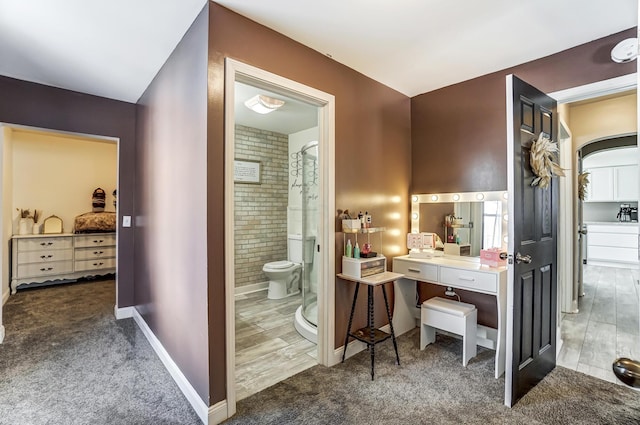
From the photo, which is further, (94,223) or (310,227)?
(94,223)

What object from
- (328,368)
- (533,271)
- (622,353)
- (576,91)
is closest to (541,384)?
(533,271)

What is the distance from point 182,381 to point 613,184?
345 inches

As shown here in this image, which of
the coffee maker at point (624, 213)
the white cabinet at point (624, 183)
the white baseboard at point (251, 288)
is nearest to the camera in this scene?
the white baseboard at point (251, 288)

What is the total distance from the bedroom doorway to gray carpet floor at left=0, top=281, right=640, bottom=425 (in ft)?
7.71

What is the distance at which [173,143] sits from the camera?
7.60 feet

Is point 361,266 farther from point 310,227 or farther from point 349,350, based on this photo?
point 310,227

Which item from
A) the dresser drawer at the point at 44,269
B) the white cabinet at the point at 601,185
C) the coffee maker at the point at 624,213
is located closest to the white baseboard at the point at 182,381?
the dresser drawer at the point at 44,269

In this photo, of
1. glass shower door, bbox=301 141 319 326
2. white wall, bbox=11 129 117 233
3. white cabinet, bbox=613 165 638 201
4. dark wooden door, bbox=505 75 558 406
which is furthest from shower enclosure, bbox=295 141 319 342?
white cabinet, bbox=613 165 638 201

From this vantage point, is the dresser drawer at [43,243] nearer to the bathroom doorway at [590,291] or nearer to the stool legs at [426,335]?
the stool legs at [426,335]

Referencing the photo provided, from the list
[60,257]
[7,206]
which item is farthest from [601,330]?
[7,206]

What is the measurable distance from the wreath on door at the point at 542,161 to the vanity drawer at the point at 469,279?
0.76 m

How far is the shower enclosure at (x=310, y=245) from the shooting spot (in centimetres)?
299

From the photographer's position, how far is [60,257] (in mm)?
4875

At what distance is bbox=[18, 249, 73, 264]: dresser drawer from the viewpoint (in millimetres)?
4559
